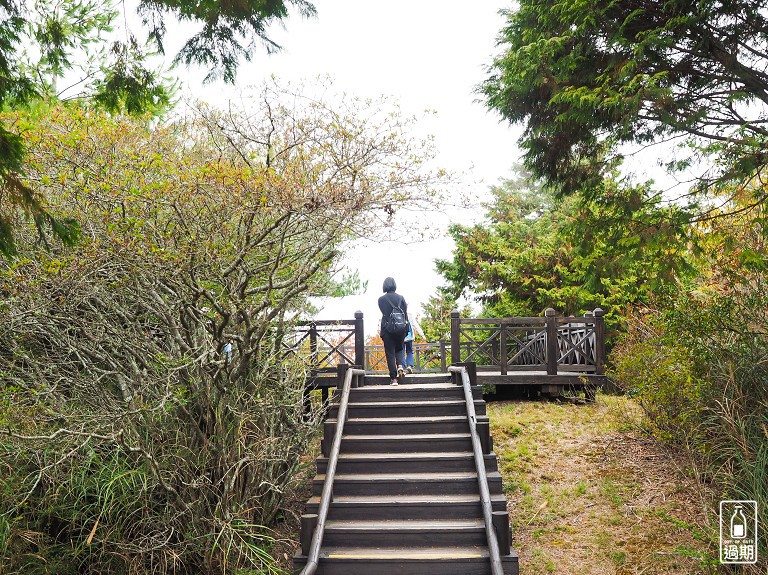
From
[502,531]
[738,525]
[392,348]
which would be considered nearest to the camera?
[738,525]

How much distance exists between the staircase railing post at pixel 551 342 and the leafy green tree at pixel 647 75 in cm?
370

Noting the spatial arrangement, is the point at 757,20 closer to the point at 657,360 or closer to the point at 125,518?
the point at 657,360

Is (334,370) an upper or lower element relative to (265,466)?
upper

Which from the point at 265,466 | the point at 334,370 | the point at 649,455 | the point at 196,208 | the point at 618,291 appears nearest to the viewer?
the point at 196,208

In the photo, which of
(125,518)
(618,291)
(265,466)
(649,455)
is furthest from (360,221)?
(618,291)

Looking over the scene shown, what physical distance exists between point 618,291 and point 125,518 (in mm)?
15108

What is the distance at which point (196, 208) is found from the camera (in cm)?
713

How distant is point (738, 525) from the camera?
254 inches

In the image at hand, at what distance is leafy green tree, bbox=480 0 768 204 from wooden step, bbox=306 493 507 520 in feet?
17.1

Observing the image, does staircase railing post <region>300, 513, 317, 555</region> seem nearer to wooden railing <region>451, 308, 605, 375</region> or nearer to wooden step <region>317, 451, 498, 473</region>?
wooden step <region>317, 451, 498, 473</region>

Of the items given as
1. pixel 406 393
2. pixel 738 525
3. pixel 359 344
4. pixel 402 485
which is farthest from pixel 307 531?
pixel 359 344

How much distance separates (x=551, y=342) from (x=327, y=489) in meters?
7.13

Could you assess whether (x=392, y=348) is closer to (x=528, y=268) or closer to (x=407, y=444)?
(x=407, y=444)

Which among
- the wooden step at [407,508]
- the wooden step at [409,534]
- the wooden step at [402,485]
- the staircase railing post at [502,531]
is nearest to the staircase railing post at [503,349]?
the wooden step at [402,485]
